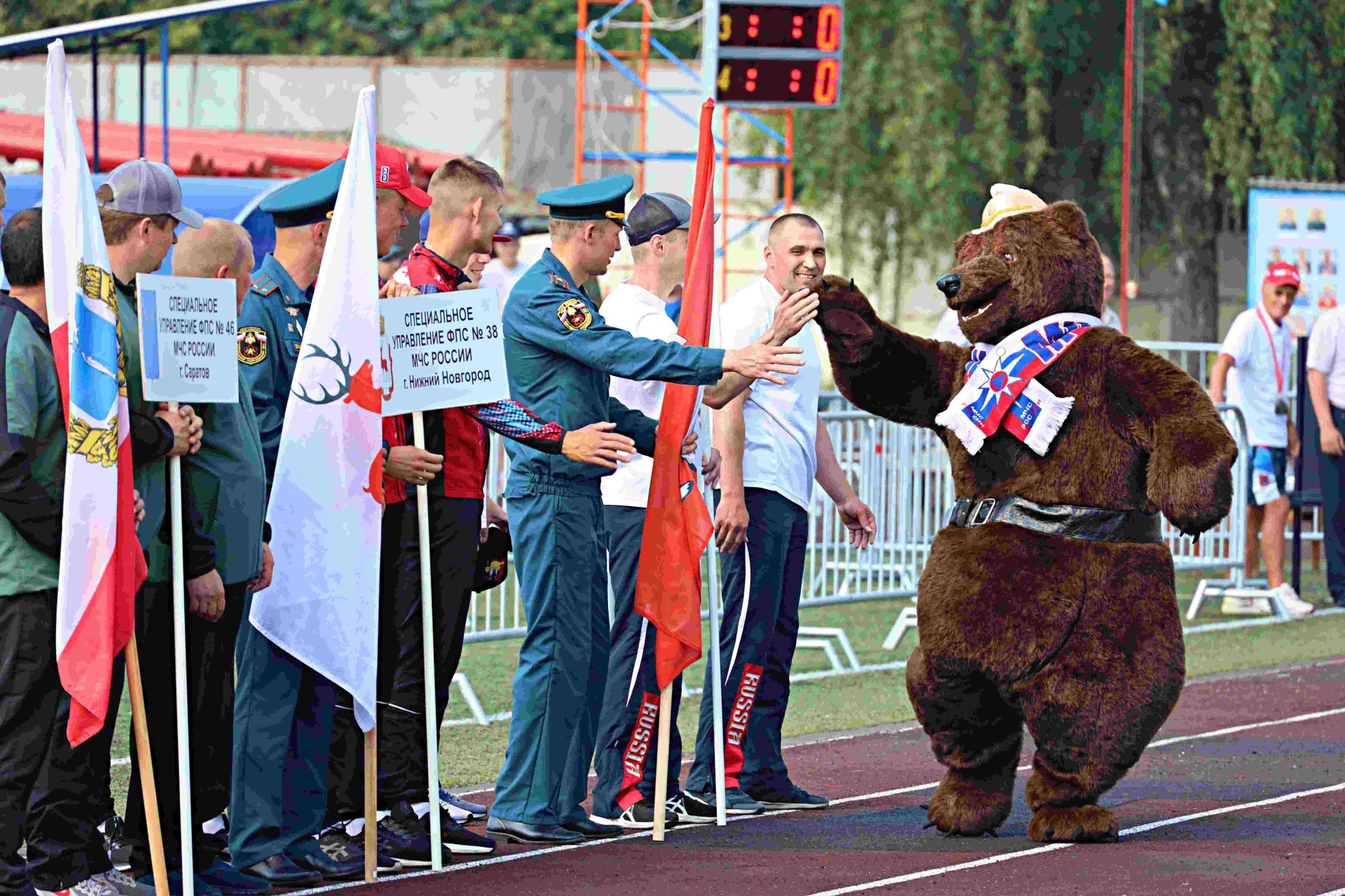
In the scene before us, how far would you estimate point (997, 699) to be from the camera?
680 centimetres

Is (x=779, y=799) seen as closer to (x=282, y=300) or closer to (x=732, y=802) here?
(x=732, y=802)

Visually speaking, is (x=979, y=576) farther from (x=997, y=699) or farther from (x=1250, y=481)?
(x=1250, y=481)

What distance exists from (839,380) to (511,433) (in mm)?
1161

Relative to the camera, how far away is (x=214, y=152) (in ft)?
70.4

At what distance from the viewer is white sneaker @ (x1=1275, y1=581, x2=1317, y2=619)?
43.4 ft

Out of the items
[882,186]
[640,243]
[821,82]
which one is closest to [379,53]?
[882,186]

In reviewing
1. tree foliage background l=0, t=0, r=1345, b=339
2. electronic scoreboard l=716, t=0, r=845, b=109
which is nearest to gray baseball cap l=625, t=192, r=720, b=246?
electronic scoreboard l=716, t=0, r=845, b=109

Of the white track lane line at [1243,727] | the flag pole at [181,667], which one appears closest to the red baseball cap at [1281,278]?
the white track lane line at [1243,727]

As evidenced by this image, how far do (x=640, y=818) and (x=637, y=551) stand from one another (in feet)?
3.07

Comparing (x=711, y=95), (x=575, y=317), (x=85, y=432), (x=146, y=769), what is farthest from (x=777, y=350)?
(x=711, y=95)

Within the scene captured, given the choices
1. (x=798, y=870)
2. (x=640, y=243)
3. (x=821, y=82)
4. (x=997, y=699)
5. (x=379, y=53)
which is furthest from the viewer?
(x=379, y=53)

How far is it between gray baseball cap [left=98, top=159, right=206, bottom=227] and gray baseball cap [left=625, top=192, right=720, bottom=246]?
1997 millimetres

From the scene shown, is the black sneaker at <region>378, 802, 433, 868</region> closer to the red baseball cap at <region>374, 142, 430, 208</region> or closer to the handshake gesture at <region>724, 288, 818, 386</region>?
the handshake gesture at <region>724, 288, 818, 386</region>

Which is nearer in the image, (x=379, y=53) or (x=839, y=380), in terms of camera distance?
(x=839, y=380)
